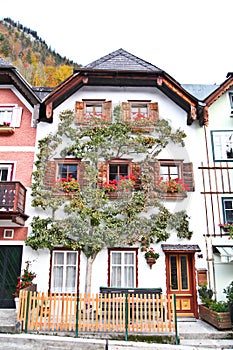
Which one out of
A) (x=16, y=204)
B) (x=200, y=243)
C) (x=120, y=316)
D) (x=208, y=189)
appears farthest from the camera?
(x=208, y=189)

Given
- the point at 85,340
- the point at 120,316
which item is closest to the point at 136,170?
the point at 120,316

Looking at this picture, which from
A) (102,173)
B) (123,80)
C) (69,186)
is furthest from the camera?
(123,80)

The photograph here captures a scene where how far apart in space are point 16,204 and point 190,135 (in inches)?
315

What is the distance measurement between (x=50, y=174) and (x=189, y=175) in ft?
19.3

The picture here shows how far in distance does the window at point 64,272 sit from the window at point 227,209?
6264mm

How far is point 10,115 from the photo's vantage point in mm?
14078

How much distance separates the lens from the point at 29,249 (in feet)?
39.5

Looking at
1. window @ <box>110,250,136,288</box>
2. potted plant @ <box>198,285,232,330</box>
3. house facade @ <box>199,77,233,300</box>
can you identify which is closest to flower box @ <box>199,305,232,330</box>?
potted plant @ <box>198,285,232,330</box>

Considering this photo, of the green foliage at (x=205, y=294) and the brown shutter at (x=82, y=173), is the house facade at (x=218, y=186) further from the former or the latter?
the brown shutter at (x=82, y=173)

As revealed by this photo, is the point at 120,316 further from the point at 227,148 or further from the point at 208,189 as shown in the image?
the point at 227,148

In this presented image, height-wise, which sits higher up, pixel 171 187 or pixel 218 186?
pixel 218 186

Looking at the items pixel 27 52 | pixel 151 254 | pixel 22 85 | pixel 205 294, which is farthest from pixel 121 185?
pixel 27 52

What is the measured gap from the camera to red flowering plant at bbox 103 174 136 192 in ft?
40.8

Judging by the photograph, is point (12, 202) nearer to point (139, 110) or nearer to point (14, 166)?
point (14, 166)
